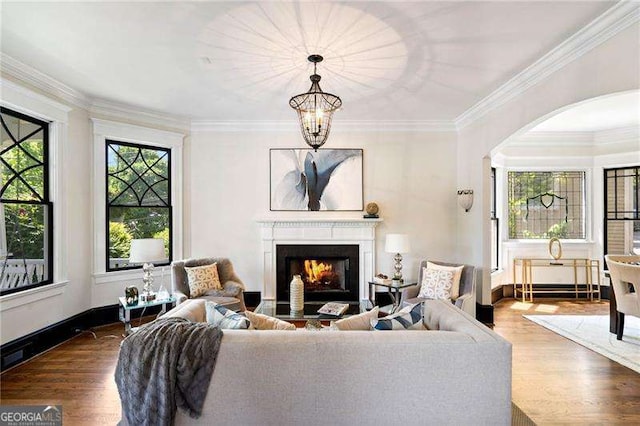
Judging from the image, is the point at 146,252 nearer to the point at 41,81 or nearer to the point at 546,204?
the point at 41,81

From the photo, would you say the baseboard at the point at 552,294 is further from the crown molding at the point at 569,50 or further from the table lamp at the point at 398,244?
the crown molding at the point at 569,50

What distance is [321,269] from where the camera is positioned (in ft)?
17.3

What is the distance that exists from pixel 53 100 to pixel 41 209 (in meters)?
1.23

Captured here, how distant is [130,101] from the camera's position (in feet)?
14.3

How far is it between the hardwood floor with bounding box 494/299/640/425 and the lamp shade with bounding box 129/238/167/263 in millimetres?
3687

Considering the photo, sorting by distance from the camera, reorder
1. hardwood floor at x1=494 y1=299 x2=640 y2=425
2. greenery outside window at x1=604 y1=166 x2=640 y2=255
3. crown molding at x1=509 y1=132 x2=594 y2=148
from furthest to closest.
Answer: crown molding at x1=509 y1=132 x2=594 y2=148 → greenery outside window at x1=604 y1=166 x2=640 y2=255 → hardwood floor at x1=494 y1=299 x2=640 y2=425

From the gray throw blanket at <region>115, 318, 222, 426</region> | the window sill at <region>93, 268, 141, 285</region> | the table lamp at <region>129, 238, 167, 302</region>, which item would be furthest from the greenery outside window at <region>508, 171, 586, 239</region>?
the window sill at <region>93, 268, 141, 285</region>

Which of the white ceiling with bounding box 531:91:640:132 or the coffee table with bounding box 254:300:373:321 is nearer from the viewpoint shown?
the coffee table with bounding box 254:300:373:321

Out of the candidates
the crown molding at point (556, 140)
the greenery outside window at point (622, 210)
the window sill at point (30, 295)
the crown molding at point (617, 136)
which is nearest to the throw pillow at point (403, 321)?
the window sill at point (30, 295)

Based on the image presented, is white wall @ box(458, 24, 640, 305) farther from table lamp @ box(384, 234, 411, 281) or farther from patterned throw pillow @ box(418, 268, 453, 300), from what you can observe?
table lamp @ box(384, 234, 411, 281)

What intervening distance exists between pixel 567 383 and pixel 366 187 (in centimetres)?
329

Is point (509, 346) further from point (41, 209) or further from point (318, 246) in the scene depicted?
point (41, 209)

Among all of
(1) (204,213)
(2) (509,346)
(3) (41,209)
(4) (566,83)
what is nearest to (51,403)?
(3) (41,209)

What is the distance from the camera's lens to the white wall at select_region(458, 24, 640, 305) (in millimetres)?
2443
